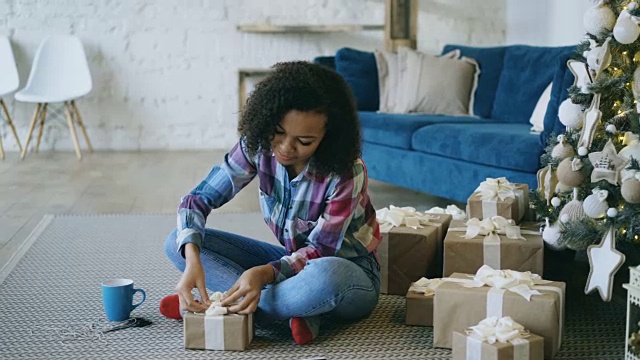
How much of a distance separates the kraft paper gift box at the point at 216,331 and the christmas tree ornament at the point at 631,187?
951mm

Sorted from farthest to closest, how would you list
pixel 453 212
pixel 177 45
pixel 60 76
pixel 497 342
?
pixel 177 45
pixel 60 76
pixel 453 212
pixel 497 342

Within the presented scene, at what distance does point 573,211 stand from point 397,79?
2583 mm

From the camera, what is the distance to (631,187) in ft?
7.08

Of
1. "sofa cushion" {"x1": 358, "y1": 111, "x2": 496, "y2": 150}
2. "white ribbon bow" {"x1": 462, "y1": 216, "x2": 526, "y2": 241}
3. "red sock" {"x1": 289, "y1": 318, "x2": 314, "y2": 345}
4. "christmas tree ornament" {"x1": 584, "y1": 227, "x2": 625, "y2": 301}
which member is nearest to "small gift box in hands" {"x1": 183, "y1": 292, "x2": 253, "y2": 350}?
"red sock" {"x1": 289, "y1": 318, "x2": 314, "y2": 345}

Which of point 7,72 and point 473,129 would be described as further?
point 7,72

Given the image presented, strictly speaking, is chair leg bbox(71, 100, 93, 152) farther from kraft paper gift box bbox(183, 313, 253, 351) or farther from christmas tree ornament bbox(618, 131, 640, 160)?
christmas tree ornament bbox(618, 131, 640, 160)

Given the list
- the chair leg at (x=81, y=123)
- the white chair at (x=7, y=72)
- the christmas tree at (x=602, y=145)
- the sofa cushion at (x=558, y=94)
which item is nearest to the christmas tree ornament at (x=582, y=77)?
the christmas tree at (x=602, y=145)

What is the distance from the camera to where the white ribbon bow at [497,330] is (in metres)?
1.91

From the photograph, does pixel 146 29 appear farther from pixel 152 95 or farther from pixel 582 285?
pixel 582 285

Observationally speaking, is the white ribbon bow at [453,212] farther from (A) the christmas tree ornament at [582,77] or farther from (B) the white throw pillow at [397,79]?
(B) the white throw pillow at [397,79]

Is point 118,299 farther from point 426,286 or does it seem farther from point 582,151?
point 582,151

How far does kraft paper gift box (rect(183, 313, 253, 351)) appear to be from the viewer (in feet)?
6.88

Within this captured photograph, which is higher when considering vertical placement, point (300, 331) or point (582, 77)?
point (582, 77)

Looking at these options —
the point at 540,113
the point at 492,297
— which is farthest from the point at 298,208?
the point at 540,113
